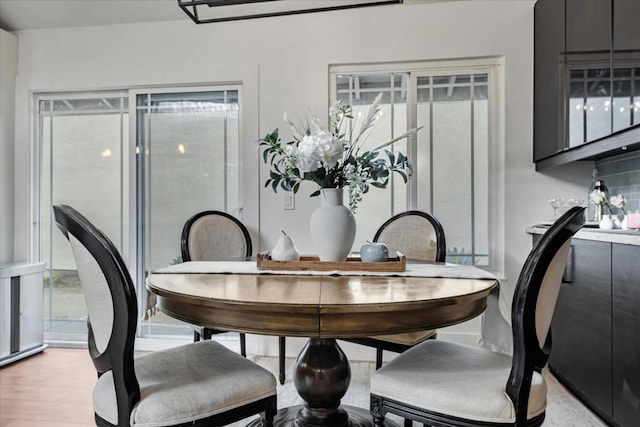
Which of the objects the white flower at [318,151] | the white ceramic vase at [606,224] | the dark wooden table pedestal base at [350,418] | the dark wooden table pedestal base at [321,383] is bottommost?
the dark wooden table pedestal base at [350,418]

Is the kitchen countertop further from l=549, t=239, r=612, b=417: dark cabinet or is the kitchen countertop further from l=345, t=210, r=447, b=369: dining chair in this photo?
l=345, t=210, r=447, b=369: dining chair

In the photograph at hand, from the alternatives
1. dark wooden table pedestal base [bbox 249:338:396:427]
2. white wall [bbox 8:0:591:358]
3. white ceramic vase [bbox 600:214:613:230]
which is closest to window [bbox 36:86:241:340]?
white wall [bbox 8:0:591:358]

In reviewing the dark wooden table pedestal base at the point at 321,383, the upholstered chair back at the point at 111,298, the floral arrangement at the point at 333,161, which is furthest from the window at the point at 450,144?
the upholstered chair back at the point at 111,298

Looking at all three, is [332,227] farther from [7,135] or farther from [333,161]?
[7,135]

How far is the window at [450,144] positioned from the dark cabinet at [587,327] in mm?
641

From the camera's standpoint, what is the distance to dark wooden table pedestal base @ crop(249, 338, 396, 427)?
1.66 metres

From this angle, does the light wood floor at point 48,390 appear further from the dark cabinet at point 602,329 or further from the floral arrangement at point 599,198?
the floral arrangement at point 599,198

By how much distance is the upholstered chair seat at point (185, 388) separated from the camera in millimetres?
1123

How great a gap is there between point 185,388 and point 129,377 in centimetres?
16

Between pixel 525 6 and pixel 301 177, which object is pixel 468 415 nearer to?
pixel 301 177

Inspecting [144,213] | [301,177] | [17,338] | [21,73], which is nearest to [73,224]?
[301,177]

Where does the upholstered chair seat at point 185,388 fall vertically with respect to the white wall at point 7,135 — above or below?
below

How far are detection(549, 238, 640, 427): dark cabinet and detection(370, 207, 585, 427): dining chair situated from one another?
72 centimetres

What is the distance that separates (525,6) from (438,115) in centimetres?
87
